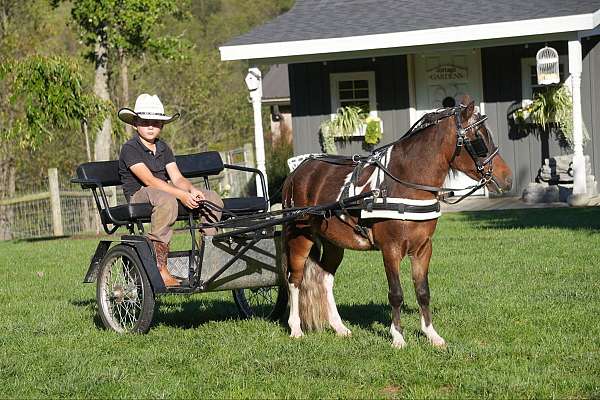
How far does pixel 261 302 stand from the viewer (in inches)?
414

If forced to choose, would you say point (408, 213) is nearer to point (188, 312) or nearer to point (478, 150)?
point (478, 150)

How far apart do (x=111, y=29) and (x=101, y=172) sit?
54.0 ft

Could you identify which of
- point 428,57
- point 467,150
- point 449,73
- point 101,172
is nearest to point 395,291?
point 467,150

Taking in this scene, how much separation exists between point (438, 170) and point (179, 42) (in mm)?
18608

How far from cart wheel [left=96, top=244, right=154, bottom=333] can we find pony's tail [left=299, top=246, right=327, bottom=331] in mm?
1333

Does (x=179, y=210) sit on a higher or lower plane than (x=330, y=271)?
higher

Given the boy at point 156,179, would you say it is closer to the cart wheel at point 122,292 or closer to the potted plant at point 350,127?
the cart wheel at point 122,292

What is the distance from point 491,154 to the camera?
7.35m

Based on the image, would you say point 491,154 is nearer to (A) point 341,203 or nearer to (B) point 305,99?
(A) point 341,203

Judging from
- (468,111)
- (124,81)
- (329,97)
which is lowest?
(468,111)

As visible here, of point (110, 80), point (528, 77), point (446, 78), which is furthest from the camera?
point (110, 80)

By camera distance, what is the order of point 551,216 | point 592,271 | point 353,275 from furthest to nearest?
1. point 551,216
2. point 353,275
3. point 592,271

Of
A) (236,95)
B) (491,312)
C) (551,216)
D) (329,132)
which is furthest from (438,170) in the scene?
(236,95)

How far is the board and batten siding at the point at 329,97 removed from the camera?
21375mm
